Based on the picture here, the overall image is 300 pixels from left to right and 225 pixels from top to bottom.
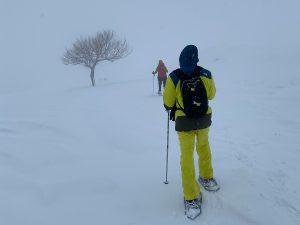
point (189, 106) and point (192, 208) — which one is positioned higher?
point (189, 106)

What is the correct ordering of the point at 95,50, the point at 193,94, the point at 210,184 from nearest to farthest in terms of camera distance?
the point at 193,94 → the point at 210,184 → the point at 95,50

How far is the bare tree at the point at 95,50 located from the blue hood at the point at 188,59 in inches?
1134

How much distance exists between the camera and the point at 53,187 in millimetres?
4777

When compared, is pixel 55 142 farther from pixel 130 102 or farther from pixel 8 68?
pixel 8 68

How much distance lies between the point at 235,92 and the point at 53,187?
11.7 metres

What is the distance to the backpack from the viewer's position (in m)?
3.96

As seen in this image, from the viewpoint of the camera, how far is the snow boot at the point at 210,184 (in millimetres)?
4570

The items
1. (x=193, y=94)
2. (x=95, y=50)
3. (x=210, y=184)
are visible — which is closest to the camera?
(x=193, y=94)

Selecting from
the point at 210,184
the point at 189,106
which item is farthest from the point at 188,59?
the point at 210,184

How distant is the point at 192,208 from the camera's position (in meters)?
4.02

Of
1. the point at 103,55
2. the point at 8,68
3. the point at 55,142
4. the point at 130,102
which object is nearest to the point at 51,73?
the point at 8,68

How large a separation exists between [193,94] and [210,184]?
163 cm

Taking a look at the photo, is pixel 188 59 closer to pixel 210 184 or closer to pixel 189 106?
pixel 189 106

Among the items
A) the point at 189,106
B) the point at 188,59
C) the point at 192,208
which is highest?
the point at 188,59
